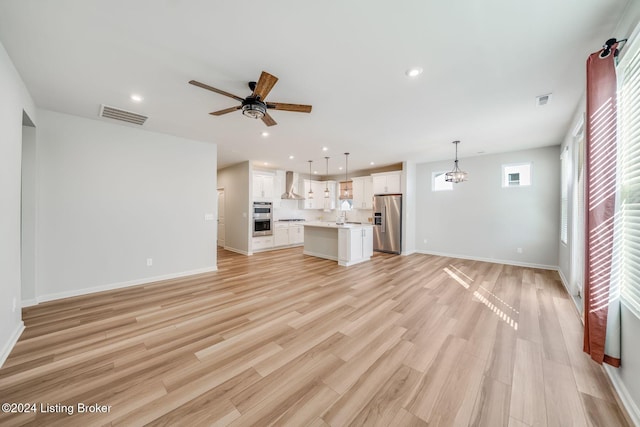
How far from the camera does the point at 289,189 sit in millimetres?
8203

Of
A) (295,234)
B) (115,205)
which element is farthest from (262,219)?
(115,205)

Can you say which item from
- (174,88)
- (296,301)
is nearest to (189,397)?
(296,301)

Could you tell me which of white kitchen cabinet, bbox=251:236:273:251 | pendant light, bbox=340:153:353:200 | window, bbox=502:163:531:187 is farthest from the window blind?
white kitchen cabinet, bbox=251:236:273:251

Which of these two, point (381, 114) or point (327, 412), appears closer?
point (327, 412)

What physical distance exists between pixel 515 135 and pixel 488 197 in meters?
1.95

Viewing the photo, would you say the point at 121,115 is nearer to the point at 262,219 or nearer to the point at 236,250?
the point at 262,219

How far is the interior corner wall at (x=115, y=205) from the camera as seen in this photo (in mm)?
3387

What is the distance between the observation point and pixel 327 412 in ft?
4.96

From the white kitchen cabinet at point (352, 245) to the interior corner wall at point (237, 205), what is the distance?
2851mm

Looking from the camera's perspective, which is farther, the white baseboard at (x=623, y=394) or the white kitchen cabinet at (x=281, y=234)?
the white kitchen cabinet at (x=281, y=234)

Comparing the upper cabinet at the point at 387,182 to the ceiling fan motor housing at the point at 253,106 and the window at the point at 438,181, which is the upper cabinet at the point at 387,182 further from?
the ceiling fan motor housing at the point at 253,106

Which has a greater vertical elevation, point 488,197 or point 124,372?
point 488,197

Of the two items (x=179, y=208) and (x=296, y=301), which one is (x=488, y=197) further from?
(x=179, y=208)

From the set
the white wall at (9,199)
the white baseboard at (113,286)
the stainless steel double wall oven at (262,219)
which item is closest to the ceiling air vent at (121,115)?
the white wall at (9,199)
